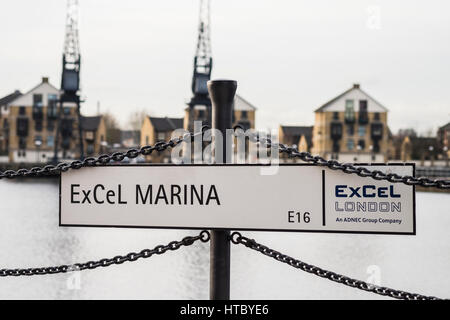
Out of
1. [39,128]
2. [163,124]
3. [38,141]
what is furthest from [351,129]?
[39,128]

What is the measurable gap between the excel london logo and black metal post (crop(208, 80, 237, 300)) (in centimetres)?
40

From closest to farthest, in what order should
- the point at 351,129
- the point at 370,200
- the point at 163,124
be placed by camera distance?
1. the point at 370,200
2. the point at 351,129
3. the point at 163,124

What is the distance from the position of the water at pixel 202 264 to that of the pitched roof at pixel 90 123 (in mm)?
45943

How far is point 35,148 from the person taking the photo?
217ft

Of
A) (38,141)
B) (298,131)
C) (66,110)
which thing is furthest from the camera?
(298,131)

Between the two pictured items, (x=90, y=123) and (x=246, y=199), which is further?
(x=90, y=123)

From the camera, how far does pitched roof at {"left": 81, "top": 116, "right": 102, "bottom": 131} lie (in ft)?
234

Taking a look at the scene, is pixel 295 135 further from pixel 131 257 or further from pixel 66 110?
pixel 131 257

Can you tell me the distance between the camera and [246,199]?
1.90 metres

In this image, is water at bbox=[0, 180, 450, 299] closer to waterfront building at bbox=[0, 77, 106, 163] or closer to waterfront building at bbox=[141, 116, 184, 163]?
waterfront building at bbox=[0, 77, 106, 163]

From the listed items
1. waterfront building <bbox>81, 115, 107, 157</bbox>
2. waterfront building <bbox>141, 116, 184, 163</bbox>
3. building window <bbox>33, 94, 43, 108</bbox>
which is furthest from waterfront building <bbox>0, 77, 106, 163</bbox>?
waterfront building <bbox>141, 116, 184, 163</bbox>

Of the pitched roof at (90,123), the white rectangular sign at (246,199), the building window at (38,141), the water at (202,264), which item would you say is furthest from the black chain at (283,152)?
the pitched roof at (90,123)

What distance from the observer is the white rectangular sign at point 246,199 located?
6.01 feet

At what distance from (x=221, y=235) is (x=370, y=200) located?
505 mm
